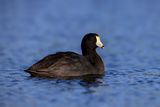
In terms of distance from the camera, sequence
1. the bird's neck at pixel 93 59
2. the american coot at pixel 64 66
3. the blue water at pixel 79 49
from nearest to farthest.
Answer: the blue water at pixel 79 49 < the american coot at pixel 64 66 < the bird's neck at pixel 93 59

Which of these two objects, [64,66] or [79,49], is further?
[79,49]

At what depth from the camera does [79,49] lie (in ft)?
47.9

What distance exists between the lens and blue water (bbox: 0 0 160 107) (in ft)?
24.3

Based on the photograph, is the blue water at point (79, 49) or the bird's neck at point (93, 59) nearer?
the blue water at point (79, 49)

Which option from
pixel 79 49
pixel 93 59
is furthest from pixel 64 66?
pixel 79 49

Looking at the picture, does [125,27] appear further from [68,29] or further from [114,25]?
[68,29]

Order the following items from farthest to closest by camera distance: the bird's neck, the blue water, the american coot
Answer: the bird's neck, the american coot, the blue water

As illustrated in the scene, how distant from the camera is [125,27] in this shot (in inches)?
725

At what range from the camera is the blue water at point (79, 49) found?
7.41 meters

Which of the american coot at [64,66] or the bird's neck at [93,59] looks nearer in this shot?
the american coot at [64,66]

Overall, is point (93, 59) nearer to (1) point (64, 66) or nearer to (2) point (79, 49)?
(1) point (64, 66)

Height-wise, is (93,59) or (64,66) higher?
(93,59)

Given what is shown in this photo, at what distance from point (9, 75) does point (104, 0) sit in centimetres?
1656

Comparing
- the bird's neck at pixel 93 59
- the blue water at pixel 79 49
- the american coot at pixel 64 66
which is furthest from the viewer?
the bird's neck at pixel 93 59
